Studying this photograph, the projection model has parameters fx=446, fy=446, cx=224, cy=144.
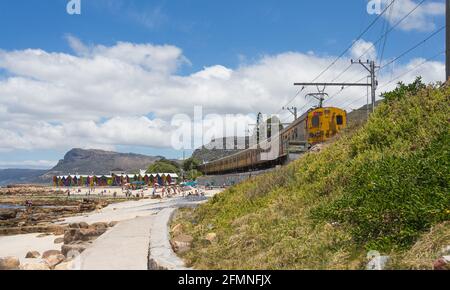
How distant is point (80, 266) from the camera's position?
8336 millimetres

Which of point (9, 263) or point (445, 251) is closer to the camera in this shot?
point (445, 251)

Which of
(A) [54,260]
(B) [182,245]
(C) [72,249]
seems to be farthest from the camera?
(C) [72,249]

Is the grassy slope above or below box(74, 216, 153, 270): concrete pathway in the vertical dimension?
above

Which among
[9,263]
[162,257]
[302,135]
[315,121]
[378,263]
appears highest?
[315,121]

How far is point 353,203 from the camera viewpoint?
7969mm

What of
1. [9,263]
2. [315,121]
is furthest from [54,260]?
[315,121]

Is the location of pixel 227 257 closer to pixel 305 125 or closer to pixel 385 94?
pixel 385 94

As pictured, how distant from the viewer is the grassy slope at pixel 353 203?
254 inches

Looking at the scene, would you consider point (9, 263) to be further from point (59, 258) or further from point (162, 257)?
point (162, 257)

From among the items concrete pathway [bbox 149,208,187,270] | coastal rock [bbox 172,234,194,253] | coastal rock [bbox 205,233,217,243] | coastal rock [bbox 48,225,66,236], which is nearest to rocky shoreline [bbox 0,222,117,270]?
concrete pathway [bbox 149,208,187,270]

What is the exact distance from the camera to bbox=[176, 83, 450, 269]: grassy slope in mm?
6441

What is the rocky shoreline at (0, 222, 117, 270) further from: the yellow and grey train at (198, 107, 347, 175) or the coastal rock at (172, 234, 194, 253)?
the yellow and grey train at (198, 107, 347, 175)

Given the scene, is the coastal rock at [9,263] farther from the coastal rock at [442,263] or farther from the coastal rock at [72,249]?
the coastal rock at [442,263]
